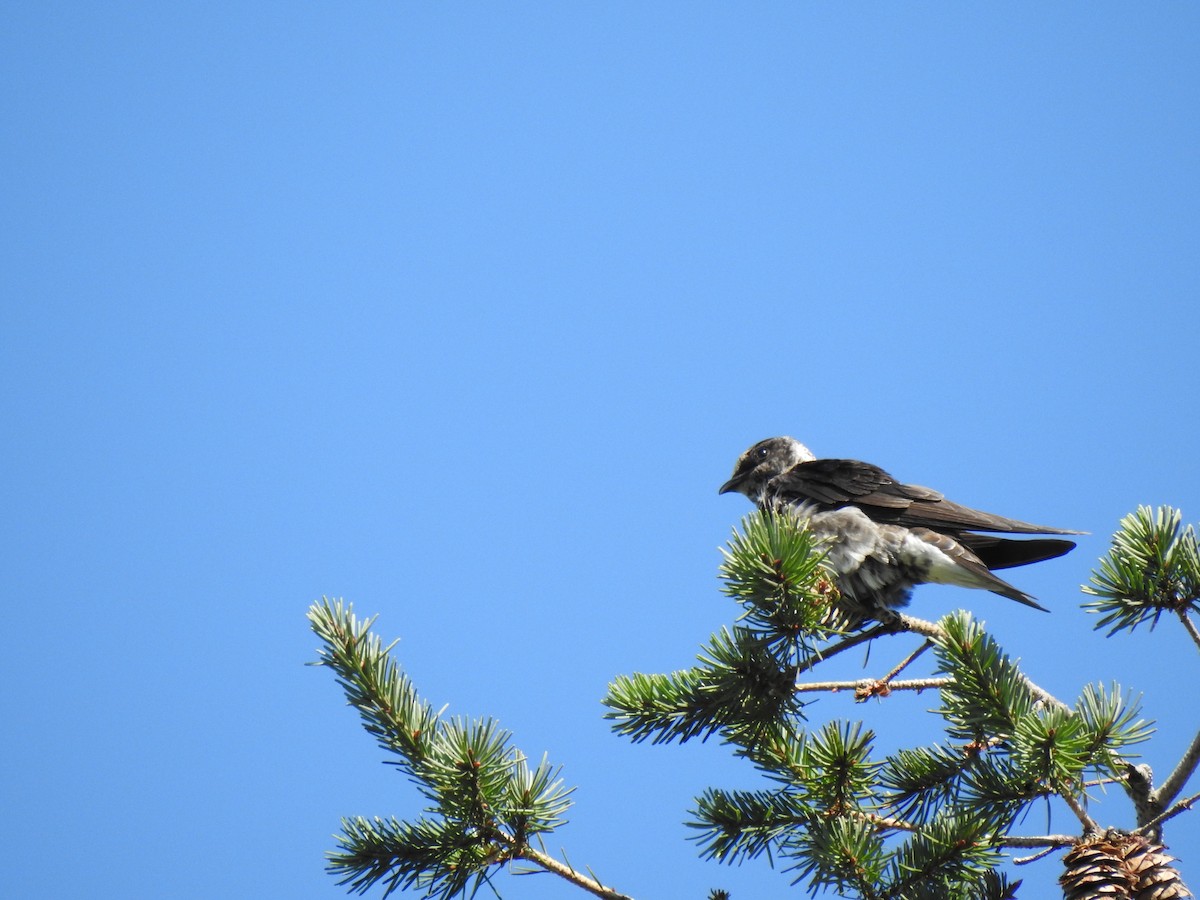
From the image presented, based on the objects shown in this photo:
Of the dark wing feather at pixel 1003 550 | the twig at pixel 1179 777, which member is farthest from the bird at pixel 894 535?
the twig at pixel 1179 777

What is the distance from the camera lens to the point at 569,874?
127 inches

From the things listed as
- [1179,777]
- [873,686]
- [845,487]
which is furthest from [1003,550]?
[1179,777]

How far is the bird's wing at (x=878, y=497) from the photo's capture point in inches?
242

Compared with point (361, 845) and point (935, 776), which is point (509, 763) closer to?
point (361, 845)

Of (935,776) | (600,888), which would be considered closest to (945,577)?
(935,776)

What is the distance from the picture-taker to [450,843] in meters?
3.26

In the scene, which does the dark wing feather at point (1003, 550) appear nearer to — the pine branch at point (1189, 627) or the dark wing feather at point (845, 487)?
the dark wing feather at point (845, 487)

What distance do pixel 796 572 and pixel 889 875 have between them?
102 centimetres

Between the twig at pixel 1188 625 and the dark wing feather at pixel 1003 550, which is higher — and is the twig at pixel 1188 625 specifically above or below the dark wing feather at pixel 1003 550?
below

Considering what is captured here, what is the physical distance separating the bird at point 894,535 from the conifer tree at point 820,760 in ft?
6.14

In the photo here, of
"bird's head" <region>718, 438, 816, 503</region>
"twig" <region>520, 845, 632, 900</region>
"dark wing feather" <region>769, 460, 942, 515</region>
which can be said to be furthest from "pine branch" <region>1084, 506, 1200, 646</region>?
"bird's head" <region>718, 438, 816, 503</region>

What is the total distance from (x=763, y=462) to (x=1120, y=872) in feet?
A: 18.5

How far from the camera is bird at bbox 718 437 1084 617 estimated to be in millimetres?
5977

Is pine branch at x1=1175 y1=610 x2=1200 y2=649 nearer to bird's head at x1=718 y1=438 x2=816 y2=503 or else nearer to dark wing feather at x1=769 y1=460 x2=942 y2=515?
dark wing feather at x1=769 y1=460 x2=942 y2=515
